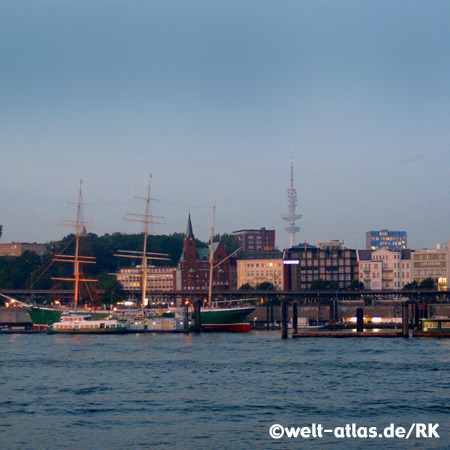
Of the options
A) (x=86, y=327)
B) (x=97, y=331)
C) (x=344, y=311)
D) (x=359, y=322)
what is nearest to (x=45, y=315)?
(x=86, y=327)

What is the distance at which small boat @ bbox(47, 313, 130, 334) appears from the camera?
386ft

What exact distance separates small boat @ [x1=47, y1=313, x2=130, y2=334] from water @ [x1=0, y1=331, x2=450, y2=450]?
31088 millimetres

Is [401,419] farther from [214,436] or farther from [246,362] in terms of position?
[246,362]

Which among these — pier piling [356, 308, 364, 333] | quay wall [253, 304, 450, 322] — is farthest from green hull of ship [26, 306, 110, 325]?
pier piling [356, 308, 364, 333]

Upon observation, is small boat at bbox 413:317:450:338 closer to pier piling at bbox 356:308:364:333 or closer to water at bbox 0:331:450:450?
pier piling at bbox 356:308:364:333

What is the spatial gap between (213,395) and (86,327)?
70308 millimetres

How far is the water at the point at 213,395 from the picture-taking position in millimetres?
37938

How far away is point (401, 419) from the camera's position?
42.1 m

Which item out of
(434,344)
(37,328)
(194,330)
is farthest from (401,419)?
(37,328)

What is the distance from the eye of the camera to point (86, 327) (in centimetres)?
11838

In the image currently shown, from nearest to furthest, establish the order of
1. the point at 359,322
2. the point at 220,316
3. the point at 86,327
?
1. the point at 359,322
2. the point at 86,327
3. the point at 220,316

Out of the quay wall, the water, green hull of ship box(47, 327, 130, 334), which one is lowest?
the water

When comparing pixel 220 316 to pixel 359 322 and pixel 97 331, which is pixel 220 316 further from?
pixel 359 322

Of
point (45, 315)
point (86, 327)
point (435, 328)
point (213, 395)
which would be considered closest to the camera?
point (213, 395)
